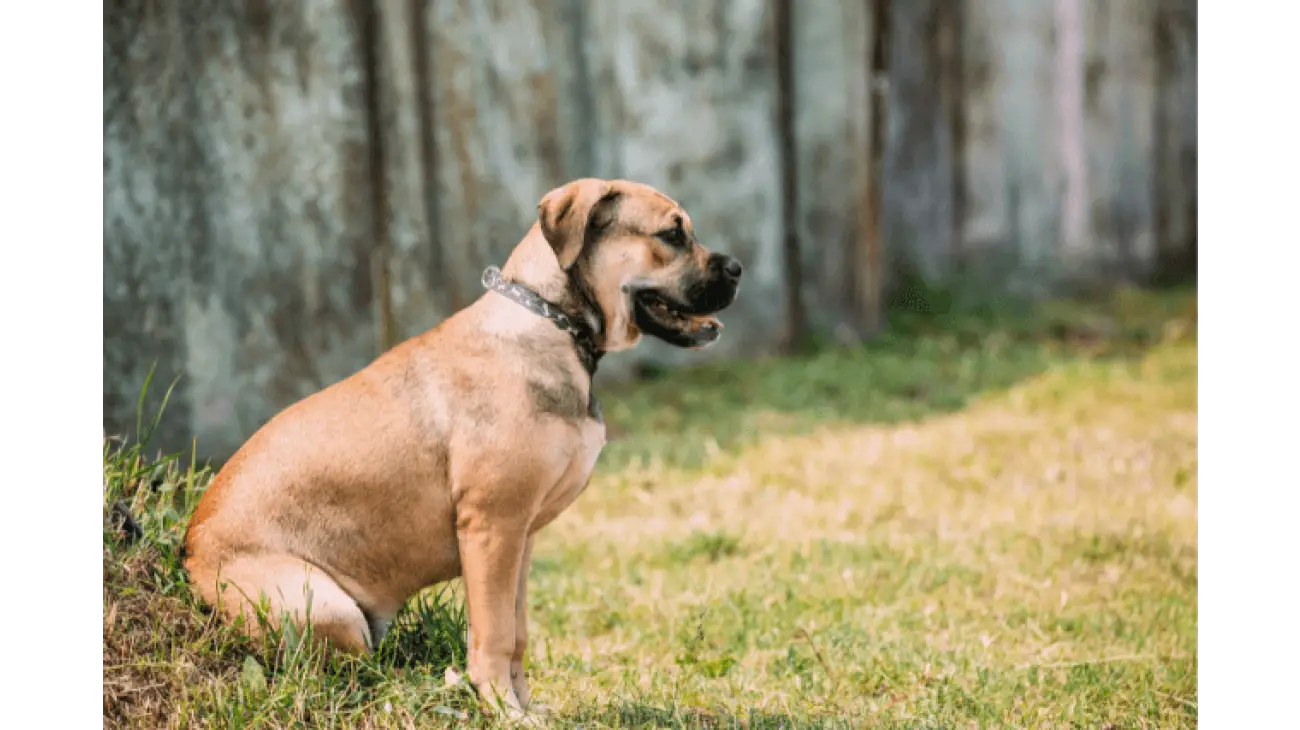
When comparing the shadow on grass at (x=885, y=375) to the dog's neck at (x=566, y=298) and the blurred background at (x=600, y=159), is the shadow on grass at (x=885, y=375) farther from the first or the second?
the dog's neck at (x=566, y=298)

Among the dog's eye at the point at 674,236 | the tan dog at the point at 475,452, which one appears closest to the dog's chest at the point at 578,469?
the tan dog at the point at 475,452

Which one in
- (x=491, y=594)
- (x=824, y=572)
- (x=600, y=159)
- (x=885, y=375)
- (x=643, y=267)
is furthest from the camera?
(x=885, y=375)

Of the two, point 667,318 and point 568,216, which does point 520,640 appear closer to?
point 667,318

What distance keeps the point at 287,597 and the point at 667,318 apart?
1.13 metres

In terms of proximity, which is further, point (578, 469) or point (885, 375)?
point (885, 375)

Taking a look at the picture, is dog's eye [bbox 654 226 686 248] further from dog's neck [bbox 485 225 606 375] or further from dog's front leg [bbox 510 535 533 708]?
dog's front leg [bbox 510 535 533 708]

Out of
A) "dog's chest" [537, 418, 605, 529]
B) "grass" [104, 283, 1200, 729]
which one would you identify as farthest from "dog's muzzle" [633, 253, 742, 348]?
"grass" [104, 283, 1200, 729]

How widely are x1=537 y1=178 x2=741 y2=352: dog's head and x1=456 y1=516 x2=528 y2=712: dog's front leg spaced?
0.55 metres

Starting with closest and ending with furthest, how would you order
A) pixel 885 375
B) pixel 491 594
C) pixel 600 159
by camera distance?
pixel 491 594 → pixel 600 159 → pixel 885 375

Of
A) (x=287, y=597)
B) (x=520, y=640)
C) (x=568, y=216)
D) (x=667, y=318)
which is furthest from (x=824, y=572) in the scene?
(x=287, y=597)

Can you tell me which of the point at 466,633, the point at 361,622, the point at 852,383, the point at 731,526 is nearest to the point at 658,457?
the point at 731,526

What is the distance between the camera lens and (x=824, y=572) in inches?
197
